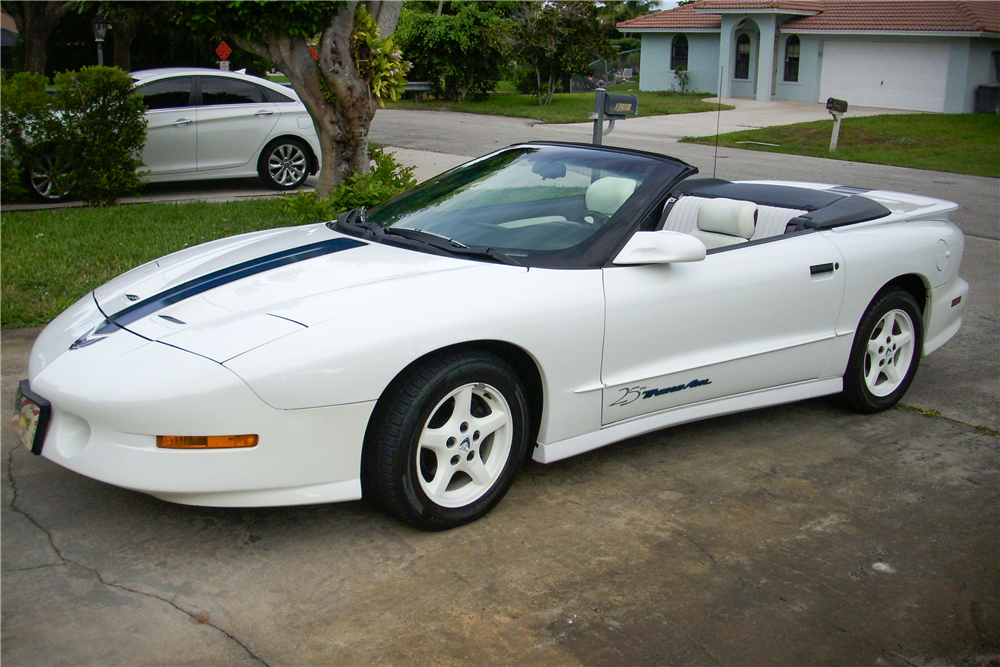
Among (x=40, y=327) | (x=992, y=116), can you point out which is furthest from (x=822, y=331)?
(x=992, y=116)

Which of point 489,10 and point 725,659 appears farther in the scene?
point 489,10

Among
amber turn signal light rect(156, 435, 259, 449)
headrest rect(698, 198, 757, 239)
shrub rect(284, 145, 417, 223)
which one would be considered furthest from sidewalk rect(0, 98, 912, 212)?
amber turn signal light rect(156, 435, 259, 449)

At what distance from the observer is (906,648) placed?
3.01m

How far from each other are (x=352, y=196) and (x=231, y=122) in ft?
12.5

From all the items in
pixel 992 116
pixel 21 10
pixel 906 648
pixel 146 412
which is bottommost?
pixel 906 648

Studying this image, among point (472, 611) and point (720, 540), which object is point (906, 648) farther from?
point (472, 611)

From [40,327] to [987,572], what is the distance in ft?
18.3

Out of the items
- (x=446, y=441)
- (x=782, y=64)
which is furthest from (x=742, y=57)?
(x=446, y=441)

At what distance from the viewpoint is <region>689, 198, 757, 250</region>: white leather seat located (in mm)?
4652

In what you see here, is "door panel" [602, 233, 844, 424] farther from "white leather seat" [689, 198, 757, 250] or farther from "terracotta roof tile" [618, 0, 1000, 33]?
"terracotta roof tile" [618, 0, 1000, 33]

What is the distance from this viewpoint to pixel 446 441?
11.6ft

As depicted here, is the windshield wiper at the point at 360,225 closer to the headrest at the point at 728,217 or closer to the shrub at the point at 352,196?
the headrest at the point at 728,217

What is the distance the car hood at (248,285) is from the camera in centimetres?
334

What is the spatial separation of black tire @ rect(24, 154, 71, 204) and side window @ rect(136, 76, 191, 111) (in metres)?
1.36
